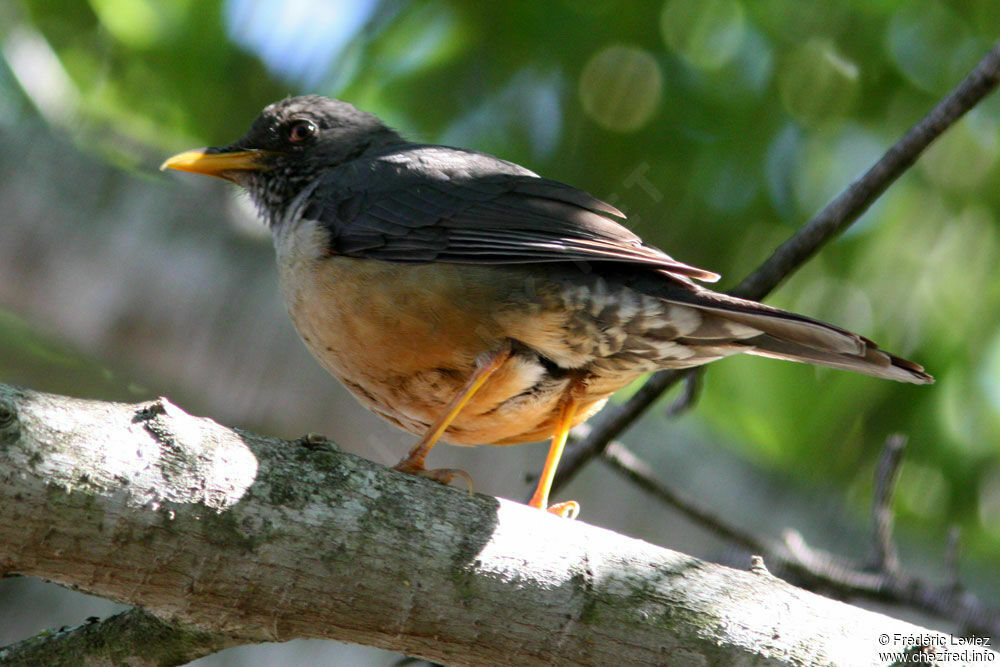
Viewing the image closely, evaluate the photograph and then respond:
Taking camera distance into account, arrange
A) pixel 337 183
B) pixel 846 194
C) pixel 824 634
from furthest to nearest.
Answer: pixel 337 183, pixel 846 194, pixel 824 634

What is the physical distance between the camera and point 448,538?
241 cm

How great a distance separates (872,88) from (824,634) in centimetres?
472

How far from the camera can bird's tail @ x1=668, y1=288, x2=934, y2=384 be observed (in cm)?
314

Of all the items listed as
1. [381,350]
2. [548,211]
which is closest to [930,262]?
[548,211]

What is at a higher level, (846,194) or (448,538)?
(846,194)

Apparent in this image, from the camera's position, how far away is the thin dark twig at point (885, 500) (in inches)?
164

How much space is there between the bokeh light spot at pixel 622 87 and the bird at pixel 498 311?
2.40 metres

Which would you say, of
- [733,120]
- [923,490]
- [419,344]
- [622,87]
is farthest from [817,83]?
[419,344]

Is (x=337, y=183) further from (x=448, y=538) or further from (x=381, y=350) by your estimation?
(x=448, y=538)

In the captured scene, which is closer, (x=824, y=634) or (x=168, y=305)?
(x=824, y=634)

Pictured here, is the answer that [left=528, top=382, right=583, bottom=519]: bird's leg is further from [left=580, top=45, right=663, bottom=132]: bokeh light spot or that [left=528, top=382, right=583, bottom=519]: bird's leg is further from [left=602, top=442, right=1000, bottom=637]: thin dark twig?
[left=580, top=45, right=663, bottom=132]: bokeh light spot

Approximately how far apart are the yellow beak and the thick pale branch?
2437 millimetres

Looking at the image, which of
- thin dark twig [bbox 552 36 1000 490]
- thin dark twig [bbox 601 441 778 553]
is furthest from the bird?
thin dark twig [bbox 601 441 778 553]

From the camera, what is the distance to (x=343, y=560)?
7.45ft
